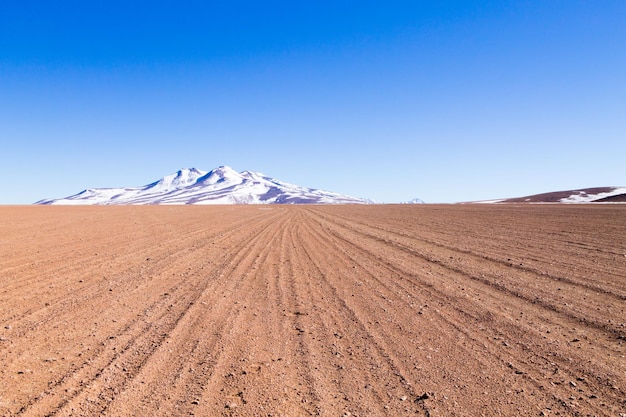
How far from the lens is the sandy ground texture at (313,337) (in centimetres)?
456

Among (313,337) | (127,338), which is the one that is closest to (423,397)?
(313,337)

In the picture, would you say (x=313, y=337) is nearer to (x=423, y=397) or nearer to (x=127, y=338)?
(x=423, y=397)

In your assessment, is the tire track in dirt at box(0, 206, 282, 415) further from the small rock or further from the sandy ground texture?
the small rock

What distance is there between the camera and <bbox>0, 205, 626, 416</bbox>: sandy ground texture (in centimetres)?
456

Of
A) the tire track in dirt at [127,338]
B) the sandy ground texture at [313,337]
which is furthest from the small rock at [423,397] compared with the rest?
the tire track in dirt at [127,338]

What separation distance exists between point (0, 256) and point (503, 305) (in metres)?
14.7

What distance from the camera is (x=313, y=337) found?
254 inches

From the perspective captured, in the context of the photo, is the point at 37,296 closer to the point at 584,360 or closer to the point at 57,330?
the point at 57,330

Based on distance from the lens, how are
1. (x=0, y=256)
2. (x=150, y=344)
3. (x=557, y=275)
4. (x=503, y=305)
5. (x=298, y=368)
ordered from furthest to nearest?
(x=0, y=256)
(x=557, y=275)
(x=503, y=305)
(x=150, y=344)
(x=298, y=368)

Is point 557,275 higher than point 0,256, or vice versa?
point 0,256

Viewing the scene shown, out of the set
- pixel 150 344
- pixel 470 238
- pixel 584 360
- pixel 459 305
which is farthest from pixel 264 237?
pixel 584 360

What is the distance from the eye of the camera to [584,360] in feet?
18.6

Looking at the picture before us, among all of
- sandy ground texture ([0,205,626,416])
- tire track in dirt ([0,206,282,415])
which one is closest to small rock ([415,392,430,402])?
sandy ground texture ([0,205,626,416])

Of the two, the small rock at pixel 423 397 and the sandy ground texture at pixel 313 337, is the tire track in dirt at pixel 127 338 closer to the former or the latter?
the sandy ground texture at pixel 313 337
